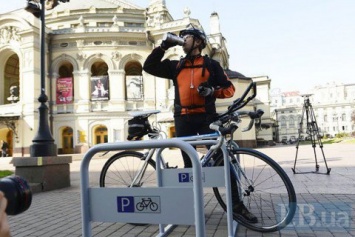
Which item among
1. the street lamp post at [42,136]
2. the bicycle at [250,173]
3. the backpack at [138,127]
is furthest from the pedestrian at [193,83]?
the street lamp post at [42,136]

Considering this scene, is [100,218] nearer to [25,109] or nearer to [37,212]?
[37,212]

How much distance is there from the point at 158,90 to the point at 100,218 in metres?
31.4

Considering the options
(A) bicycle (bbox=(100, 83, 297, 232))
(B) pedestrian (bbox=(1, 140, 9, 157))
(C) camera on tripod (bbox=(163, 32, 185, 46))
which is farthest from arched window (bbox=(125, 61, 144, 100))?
(C) camera on tripod (bbox=(163, 32, 185, 46))

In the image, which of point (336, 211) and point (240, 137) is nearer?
point (336, 211)

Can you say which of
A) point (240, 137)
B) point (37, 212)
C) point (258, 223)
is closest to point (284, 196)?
point (258, 223)

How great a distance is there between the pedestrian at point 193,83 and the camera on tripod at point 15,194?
9.44 ft

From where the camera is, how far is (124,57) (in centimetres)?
3384

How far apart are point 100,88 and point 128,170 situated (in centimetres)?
2986

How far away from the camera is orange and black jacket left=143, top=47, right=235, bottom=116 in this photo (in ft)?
13.3

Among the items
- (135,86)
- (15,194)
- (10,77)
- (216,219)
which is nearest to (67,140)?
(135,86)

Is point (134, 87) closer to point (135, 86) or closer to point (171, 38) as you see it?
point (135, 86)

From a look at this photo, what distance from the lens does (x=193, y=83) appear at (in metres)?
4.05

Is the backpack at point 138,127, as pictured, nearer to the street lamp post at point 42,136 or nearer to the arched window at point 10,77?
the street lamp post at point 42,136

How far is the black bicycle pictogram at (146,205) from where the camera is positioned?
2.04m
